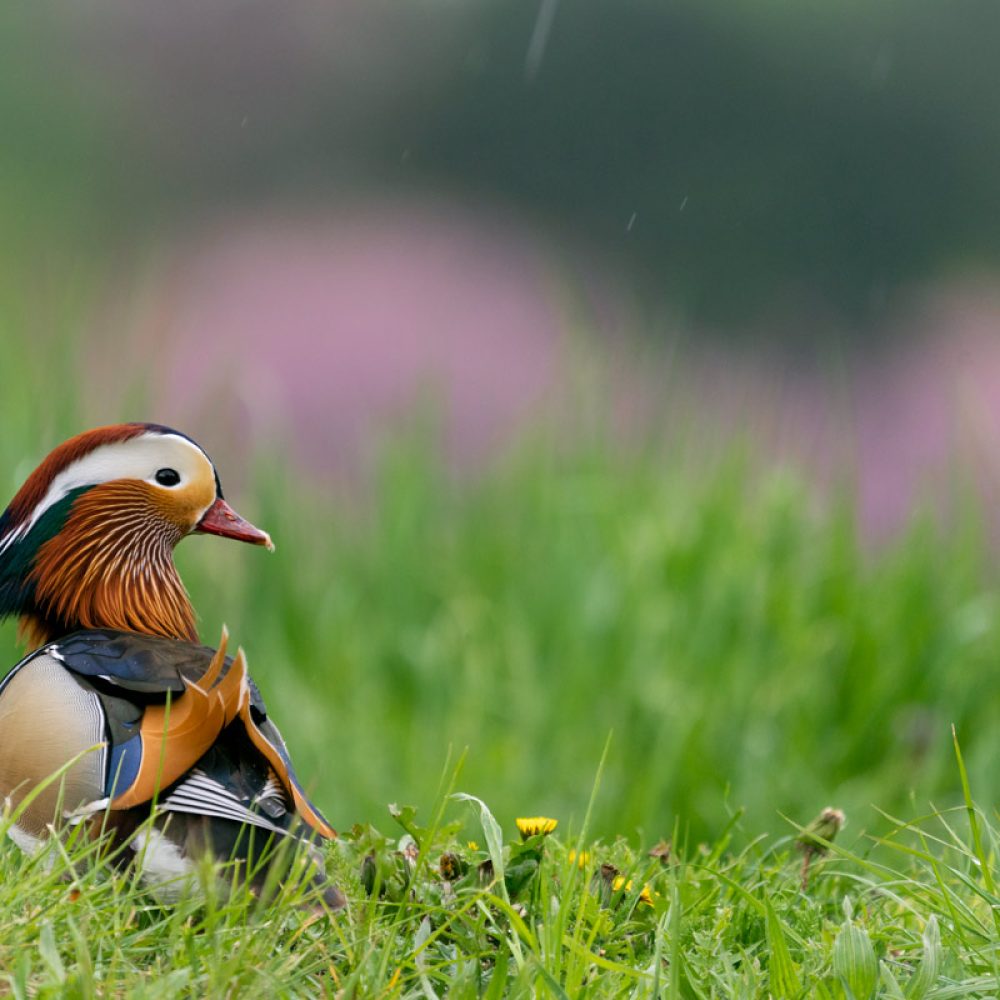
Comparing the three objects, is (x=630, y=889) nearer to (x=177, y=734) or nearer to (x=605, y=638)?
(x=177, y=734)

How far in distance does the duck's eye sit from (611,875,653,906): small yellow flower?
945mm

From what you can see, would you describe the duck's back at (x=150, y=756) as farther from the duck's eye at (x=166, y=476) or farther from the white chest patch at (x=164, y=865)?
the duck's eye at (x=166, y=476)

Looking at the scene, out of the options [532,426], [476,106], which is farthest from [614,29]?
[532,426]

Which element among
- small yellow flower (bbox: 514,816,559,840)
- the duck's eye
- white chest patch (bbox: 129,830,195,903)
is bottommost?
white chest patch (bbox: 129,830,195,903)

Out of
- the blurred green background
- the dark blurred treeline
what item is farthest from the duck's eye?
the dark blurred treeline

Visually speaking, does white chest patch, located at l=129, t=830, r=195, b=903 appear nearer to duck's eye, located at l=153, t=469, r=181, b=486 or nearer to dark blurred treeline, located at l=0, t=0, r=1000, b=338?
duck's eye, located at l=153, t=469, r=181, b=486

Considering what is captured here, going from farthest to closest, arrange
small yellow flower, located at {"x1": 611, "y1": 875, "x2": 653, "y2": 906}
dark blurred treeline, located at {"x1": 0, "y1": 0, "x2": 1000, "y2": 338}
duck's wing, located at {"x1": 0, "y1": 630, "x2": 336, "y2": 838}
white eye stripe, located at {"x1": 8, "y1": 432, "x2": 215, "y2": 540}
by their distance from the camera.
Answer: dark blurred treeline, located at {"x1": 0, "y1": 0, "x2": 1000, "y2": 338}
white eye stripe, located at {"x1": 8, "y1": 432, "x2": 215, "y2": 540}
small yellow flower, located at {"x1": 611, "y1": 875, "x2": 653, "y2": 906}
duck's wing, located at {"x1": 0, "y1": 630, "x2": 336, "y2": 838}

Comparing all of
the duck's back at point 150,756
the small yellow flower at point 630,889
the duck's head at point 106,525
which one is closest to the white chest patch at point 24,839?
the duck's back at point 150,756

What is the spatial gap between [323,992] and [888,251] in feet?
41.4

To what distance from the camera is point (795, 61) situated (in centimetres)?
1454

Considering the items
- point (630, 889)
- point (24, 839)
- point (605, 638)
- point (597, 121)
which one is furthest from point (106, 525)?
point (597, 121)

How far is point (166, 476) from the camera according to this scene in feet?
8.79

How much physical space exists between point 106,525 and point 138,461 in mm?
125

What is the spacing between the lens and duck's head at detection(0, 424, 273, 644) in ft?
8.75
